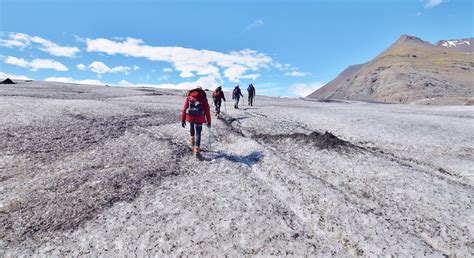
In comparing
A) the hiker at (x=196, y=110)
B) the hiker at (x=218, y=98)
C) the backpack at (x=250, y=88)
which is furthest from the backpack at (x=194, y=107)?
the backpack at (x=250, y=88)

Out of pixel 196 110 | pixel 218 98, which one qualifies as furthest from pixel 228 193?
pixel 218 98

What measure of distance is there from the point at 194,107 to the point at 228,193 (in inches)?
182

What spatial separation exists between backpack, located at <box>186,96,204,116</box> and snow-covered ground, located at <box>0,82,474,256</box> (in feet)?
6.71

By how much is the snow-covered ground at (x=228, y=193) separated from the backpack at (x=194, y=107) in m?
2.04

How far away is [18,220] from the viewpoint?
7691mm

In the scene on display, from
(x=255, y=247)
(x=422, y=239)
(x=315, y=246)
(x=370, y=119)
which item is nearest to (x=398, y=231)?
(x=422, y=239)

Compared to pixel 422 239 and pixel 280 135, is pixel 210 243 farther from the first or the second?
pixel 280 135

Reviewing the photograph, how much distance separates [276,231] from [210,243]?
177 cm

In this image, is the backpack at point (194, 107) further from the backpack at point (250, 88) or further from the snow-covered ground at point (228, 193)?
the backpack at point (250, 88)

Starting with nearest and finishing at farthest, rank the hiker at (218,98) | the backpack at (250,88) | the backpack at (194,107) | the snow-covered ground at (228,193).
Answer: the snow-covered ground at (228,193)
the backpack at (194,107)
the hiker at (218,98)
the backpack at (250,88)

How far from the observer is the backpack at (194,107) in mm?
12703

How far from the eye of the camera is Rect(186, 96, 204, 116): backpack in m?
12.7

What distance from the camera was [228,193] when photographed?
9664 millimetres

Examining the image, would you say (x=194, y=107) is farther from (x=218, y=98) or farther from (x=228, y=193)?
(x=218, y=98)
